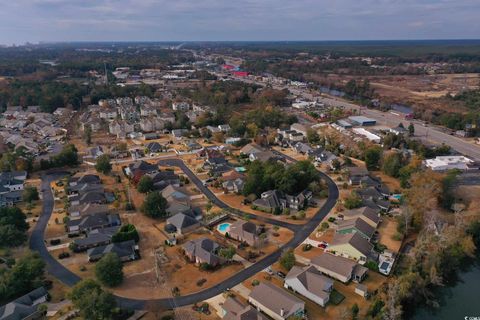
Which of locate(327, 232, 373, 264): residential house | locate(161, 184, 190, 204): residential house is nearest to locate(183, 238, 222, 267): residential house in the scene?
locate(161, 184, 190, 204): residential house

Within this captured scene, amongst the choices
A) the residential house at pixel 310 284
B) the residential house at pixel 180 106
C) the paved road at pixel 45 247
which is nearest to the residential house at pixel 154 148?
the paved road at pixel 45 247

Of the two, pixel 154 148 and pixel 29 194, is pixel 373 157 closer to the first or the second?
pixel 154 148

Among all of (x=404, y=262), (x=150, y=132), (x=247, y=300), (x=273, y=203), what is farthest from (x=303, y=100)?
(x=247, y=300)

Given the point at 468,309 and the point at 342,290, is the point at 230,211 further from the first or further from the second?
the point at 468,309

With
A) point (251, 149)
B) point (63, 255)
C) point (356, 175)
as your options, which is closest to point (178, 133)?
point (251, 149)

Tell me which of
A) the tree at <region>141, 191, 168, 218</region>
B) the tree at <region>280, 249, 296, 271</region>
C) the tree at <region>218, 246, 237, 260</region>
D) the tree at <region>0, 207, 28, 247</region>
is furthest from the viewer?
the tree at <region>141, 191, 168, 218</region>

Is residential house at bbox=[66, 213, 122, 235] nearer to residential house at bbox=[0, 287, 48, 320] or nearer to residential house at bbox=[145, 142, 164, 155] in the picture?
residential house at bbox=[0, 287, 48, 320]

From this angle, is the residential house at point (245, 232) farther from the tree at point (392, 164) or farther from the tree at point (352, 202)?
the tree at point (392, 164)
